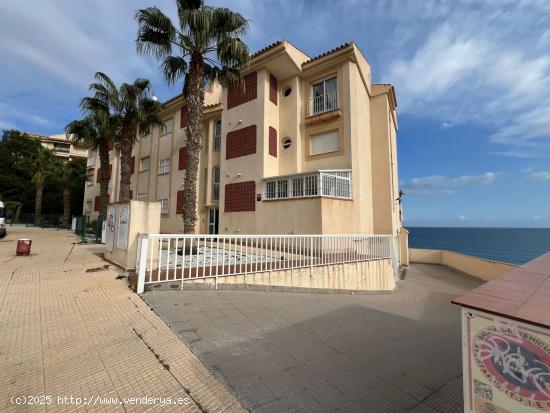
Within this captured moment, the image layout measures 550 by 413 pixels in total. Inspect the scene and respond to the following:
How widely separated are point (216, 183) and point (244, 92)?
618 cm

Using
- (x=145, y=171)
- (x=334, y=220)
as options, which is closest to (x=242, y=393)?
(x=334, y=220)

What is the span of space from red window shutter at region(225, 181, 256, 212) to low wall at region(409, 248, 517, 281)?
13.3 metres

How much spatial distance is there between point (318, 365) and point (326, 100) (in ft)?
46.8

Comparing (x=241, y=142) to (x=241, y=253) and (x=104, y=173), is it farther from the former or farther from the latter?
(x=104, y=173)

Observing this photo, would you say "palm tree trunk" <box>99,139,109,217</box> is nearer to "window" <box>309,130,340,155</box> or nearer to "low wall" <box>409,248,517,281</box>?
"window" <box>309,130,340,155</box>

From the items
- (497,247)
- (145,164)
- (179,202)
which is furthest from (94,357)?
(497,247)

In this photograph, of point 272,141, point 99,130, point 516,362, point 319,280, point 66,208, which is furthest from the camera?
point 66,208

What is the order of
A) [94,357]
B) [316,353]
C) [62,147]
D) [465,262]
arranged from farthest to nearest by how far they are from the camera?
[62,147], [465,262], [316,353], [94,357]

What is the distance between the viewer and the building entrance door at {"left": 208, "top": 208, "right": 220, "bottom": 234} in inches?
692

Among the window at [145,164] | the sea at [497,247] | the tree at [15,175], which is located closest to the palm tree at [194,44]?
the window at [145,164]

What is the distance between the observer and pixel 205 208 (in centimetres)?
1797

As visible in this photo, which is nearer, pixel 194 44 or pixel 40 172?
pixel 194 44

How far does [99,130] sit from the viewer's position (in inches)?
668

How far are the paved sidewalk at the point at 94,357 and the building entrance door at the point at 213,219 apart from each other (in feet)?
40.6
